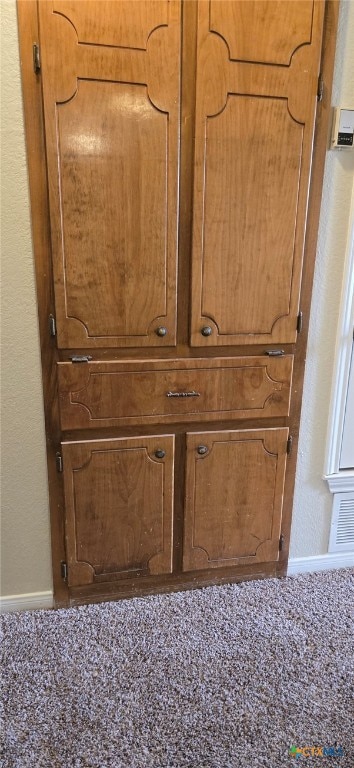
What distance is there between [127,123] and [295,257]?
2.27 feet

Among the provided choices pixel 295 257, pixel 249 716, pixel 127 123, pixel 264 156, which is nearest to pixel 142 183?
pixel 127 123

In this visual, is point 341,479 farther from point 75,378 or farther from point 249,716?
point 75,378

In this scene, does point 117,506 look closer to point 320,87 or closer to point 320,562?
point 320,562

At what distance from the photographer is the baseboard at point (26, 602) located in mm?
1691

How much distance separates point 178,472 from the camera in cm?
168

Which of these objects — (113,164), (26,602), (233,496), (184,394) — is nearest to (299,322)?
(184,394)

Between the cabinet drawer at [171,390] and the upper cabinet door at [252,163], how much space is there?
105mm

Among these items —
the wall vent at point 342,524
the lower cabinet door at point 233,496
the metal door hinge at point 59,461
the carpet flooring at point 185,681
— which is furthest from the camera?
the wall vent at point 342,524

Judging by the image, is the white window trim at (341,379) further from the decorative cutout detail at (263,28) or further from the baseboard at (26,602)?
the baseboard at (26,602)

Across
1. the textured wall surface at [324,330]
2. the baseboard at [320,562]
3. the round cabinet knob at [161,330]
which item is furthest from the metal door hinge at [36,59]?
the baseboard at [320,562]

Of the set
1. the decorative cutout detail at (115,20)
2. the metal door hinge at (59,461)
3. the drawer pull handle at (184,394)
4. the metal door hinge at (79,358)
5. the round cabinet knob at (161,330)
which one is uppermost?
the decorative cutout detail at (115,20)

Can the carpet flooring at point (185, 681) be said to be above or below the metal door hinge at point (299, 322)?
below

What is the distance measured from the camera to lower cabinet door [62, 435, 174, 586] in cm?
159

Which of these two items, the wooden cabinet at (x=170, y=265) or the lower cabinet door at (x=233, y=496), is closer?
the wooden cabinet at (x=170, y=265)
